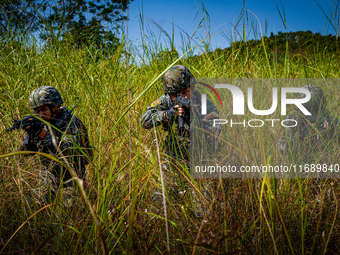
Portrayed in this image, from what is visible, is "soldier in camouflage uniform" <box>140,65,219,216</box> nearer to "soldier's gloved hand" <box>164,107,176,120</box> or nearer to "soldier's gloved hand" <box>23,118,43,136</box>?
"soldier's gloved hand" <box>164,107,176,120</box>

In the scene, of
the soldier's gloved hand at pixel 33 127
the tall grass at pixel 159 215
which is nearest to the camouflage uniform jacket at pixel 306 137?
the tall grass at pixel 159 215

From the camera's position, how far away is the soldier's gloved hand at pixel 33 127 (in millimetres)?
1841

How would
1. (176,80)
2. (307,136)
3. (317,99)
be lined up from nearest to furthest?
1. (307,136)
2. (317,99)
3. (176,80)

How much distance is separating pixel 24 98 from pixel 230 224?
265 cm

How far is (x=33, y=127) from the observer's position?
1.90 metres

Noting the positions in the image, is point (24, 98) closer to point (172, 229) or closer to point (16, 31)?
point (16, 31)

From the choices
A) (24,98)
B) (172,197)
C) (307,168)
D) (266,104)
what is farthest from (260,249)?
(24,98)

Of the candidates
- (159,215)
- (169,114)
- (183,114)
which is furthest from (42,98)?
(159,215)

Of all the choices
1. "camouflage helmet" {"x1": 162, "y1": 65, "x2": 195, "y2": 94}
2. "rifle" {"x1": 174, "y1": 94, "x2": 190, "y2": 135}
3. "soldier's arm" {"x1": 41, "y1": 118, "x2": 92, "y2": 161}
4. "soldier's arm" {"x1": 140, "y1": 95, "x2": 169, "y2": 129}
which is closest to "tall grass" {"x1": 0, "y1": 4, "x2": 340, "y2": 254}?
"soldier's arm" {"x1": 41, "y1": 118, "x2": 92, "y2": 161}

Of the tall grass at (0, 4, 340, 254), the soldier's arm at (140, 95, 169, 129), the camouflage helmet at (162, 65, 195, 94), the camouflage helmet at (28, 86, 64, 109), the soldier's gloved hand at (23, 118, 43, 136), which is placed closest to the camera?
the tall grass at (0, 4, 340, 254)

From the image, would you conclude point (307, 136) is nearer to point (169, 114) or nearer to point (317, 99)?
point (317, 99)

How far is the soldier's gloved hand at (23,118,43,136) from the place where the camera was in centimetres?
184

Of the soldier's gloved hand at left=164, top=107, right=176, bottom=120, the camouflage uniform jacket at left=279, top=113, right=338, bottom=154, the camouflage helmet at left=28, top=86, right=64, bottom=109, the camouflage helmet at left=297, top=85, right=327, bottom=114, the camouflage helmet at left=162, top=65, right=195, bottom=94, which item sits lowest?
the camouflage uniform jacket at left=279, top=113, right=338, bottom=154

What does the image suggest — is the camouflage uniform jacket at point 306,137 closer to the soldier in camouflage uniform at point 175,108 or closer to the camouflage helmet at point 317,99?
the camouflage helmet at point 317,99
